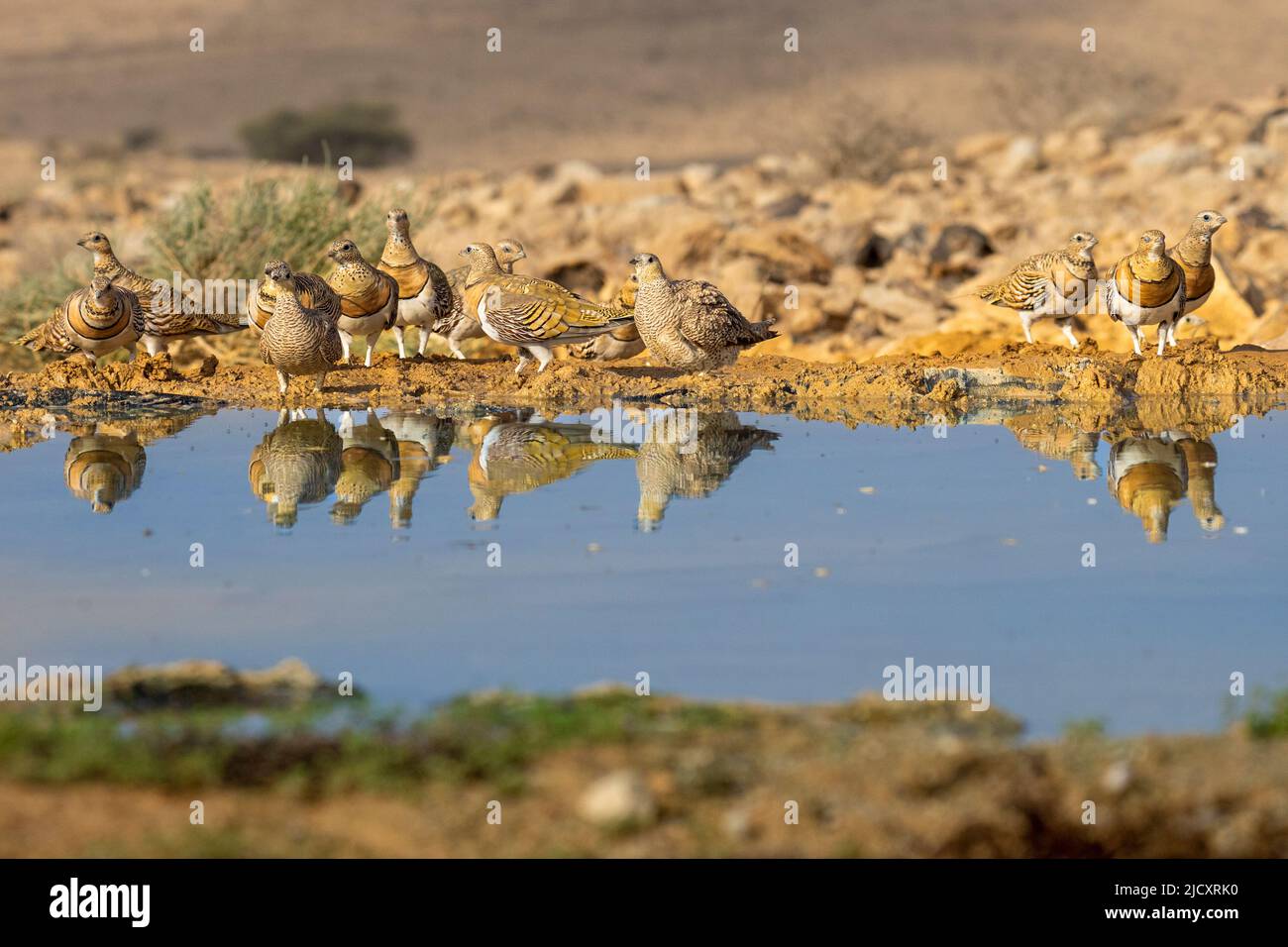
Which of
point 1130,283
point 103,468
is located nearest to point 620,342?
point 1130,283

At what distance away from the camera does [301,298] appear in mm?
13086

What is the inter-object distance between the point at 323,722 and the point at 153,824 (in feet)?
2.86

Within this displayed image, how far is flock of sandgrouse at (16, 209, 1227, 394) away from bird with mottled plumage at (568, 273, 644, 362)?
17mm

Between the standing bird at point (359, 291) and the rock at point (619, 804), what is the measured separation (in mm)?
8824

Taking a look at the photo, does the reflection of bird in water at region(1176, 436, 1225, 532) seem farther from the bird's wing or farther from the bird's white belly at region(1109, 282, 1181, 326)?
the bird's wing

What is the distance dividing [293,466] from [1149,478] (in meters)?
5.08

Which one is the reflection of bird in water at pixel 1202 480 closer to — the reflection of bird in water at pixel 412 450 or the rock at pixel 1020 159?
the reflection of bird in water at pixel 412 450

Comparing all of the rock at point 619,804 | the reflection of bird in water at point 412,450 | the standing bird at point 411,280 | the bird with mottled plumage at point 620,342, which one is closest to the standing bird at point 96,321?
the standing bird at point 411,280

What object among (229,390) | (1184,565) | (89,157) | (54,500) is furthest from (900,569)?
(89,157)

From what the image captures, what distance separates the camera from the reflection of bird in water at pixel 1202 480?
31.3 ft

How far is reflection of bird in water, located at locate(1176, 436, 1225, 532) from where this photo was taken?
9534 mm

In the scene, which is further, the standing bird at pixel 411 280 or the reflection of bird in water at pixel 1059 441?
the standing bird at pixel 411 280

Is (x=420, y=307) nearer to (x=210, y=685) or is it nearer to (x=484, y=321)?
(x=484, y=321)
